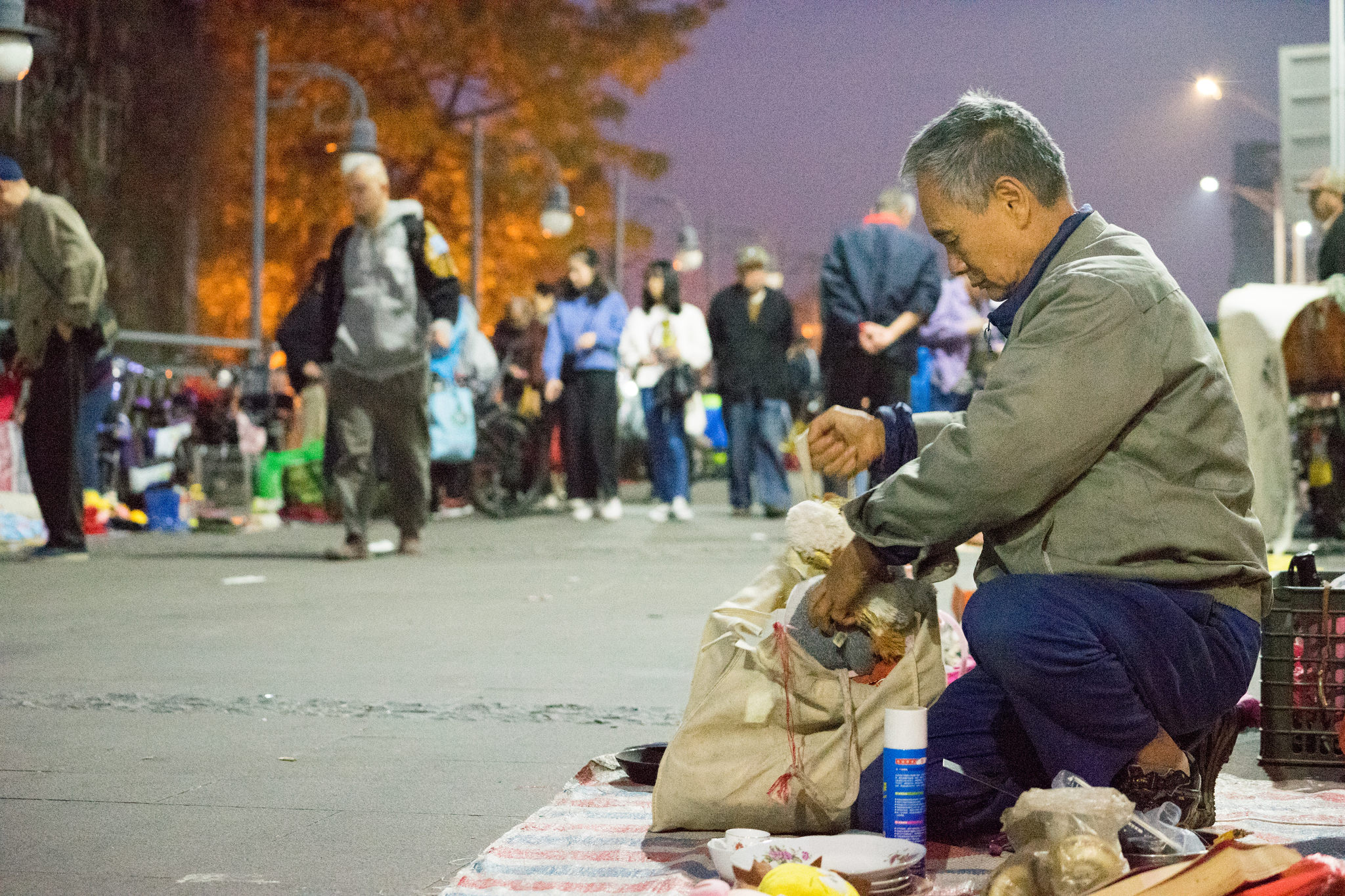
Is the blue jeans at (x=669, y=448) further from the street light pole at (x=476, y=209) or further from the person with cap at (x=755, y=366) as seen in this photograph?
the street light pole at (x=476, y=209)

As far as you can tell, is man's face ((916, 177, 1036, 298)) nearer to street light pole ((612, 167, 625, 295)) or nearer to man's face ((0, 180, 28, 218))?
man's face ((0, 180, 28, 218))

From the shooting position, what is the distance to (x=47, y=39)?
1132 cm

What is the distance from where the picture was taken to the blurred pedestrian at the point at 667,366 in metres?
14.4

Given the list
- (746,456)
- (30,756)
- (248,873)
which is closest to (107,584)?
(30,756)

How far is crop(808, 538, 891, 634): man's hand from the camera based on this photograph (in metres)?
3.23

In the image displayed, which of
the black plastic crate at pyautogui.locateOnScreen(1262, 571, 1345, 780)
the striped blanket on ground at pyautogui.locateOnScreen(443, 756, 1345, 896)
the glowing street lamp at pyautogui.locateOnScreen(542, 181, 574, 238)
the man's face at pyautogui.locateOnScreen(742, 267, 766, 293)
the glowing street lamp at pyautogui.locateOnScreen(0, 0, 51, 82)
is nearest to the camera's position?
the striped blanket on ground at pyautogui.locateOnScreen(443, 756, 1345, 896)

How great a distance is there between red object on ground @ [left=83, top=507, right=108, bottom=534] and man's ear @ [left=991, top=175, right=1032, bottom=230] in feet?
34.0

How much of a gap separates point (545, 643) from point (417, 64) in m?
27.2

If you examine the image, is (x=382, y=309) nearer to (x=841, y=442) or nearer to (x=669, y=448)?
(x=669, y=448)

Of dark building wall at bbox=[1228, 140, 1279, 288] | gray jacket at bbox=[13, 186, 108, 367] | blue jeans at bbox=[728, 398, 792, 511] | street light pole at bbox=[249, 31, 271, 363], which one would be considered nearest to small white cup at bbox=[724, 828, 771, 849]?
gray jacket at bbox=[13, 186, 108, 367]

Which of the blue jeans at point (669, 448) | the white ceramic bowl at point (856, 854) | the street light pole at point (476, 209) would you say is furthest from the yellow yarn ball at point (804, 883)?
the street light pole at point (476, 209)

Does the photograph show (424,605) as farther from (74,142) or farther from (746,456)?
(74,142)

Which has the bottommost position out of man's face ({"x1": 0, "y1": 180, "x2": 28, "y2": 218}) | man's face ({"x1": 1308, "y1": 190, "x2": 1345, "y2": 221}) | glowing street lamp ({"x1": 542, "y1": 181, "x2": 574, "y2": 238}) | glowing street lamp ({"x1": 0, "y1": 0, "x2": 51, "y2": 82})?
man's face ({"x1": 0, "y1": 180, "x2": 28, "y2": 218})

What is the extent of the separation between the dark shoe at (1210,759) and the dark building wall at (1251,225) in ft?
311
